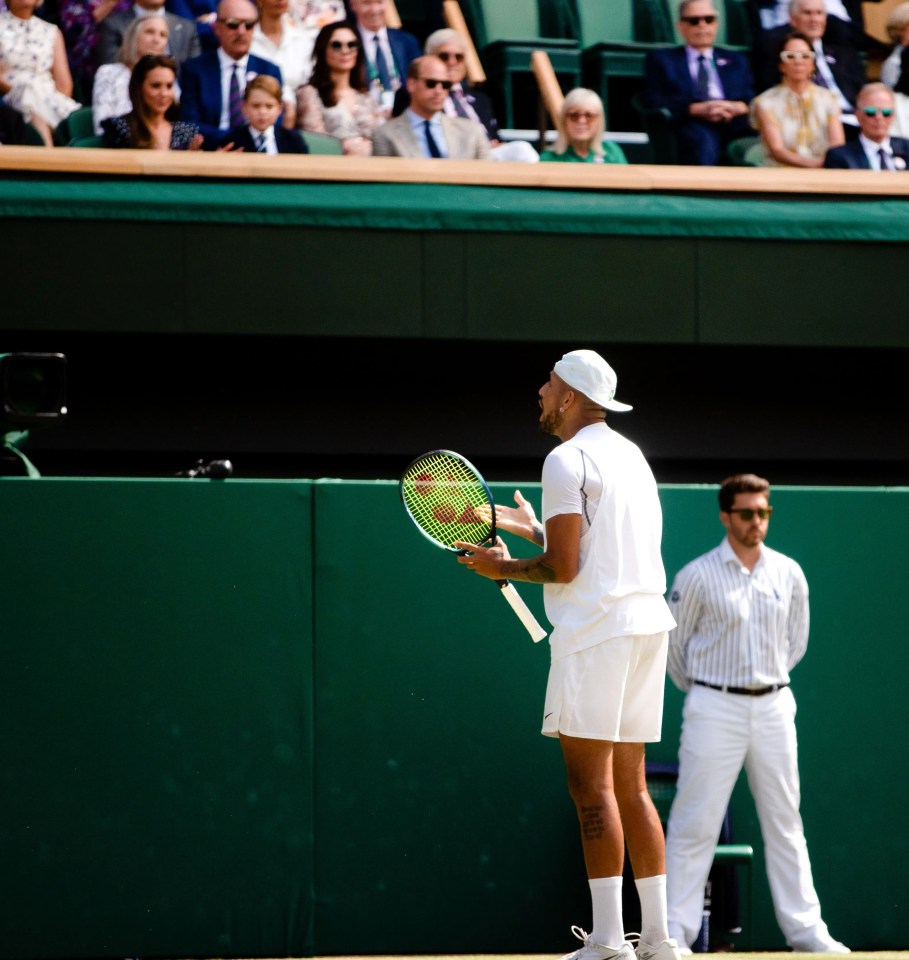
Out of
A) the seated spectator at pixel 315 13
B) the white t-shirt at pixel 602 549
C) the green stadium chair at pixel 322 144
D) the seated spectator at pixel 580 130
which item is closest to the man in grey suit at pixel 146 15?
the seated spectator at pixel 315 13

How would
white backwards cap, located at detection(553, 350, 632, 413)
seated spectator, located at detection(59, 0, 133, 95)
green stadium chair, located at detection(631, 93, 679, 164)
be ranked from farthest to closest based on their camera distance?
green stadium chair, located at detection(631, 93, 679, 164), seated spectator, located at detection(59, 0, 133, 95), white backwards cap, located at detection(553, 350, 632, 413)

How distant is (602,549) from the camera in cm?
487

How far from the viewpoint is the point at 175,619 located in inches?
255

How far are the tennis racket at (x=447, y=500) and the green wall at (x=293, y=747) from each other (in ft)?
4.35

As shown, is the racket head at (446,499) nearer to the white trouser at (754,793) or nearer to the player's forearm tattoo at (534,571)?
the player's forearm tattoo at (534,571)

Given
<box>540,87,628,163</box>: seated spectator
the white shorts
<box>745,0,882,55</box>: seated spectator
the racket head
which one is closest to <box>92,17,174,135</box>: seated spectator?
<box>540,87,628,163</box>: seated spectator

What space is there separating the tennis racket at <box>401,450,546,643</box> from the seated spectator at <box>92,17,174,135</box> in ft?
15.4

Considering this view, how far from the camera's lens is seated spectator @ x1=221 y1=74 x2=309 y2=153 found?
8.95m

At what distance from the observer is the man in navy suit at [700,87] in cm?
1002

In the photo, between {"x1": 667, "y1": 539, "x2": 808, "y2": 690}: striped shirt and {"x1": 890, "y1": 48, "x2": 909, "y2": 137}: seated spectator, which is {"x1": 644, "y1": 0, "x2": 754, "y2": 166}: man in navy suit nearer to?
{"x1": 890, "y1": 48, "x2": 909, "y2": 137}: seated spectator

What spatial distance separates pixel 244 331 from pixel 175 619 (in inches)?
101

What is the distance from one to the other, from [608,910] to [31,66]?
6.52 metres

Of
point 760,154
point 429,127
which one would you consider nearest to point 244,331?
point 429,127

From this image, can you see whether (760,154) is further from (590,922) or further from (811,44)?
(590,922)
